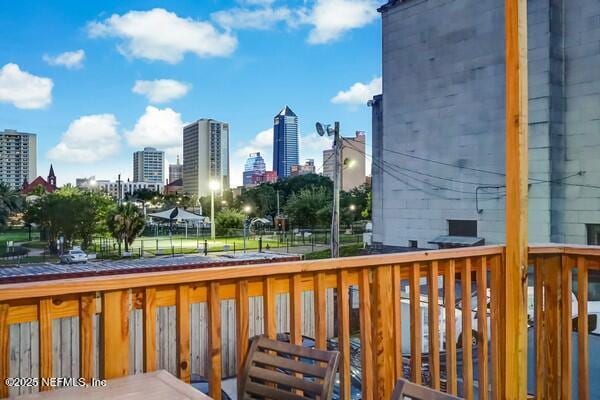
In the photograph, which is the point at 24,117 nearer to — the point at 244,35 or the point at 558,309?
the point at 244,35

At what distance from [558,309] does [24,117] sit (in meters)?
18.2

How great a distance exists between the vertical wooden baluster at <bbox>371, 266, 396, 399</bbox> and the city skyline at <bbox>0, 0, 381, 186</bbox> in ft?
18.8

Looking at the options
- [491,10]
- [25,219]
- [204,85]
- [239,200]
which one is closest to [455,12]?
[491,10]

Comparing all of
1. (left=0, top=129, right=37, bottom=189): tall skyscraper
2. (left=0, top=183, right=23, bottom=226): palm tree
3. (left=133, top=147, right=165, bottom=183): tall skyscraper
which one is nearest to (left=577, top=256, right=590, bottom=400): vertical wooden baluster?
(left=0, top=129, right=37, bottom=189): tall skyscraper

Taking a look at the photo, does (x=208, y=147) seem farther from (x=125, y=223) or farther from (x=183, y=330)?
(x=183, y=330)

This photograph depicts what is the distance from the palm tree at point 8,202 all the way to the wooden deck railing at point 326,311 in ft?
66.1

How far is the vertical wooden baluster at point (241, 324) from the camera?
1.32m

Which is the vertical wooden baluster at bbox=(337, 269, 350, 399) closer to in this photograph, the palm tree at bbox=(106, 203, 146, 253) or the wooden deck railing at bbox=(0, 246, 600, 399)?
the wooden deck railing at bbox=(0, 246, 600, 399)

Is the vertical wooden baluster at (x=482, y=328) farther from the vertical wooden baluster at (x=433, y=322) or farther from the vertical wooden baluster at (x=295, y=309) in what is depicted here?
the vertical wooden baluster at (x=295, y=309)

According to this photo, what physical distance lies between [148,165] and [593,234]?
3222cm

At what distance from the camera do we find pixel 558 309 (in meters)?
1.83

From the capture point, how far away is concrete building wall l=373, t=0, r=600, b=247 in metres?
8.94

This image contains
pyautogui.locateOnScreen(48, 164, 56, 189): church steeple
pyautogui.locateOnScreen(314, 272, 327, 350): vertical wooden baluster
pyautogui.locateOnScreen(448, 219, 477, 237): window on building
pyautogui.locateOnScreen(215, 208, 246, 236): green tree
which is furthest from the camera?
pyautogui.locateOnScreen(215, 208, 246, 236): green tree

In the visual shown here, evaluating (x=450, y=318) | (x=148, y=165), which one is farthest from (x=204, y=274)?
(x=148, y=165)
